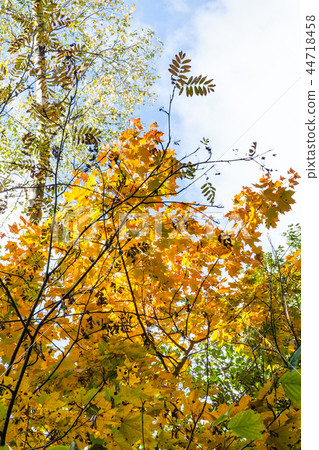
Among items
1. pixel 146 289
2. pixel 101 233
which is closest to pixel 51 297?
pixel 101 233

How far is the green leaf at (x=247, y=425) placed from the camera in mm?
1024

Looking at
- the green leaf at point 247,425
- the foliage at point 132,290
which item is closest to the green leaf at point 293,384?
the green leaf at point 247,425

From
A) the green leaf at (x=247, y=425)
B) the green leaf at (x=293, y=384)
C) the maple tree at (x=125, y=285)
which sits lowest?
the green leaf at (x=247, y=425)

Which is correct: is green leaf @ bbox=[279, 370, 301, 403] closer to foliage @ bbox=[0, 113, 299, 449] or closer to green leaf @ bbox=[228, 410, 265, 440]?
green leaf @ bbox=[228, 410, 265, 440]

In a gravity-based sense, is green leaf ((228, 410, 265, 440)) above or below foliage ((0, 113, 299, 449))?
below

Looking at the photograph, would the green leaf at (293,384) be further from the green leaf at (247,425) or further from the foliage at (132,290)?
the foliage at (132,290)

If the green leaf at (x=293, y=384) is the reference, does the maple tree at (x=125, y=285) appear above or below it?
above

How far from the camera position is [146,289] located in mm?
3131

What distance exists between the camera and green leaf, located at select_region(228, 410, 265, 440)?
3.36ft

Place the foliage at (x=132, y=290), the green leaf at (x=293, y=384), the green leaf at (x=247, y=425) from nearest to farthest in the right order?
1. the green leaf at (x=293, y=384)
2. the green leaf at (x=247, y=425)
3. the foliage at (x=132, y=290)

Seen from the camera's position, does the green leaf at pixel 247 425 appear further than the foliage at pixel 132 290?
No

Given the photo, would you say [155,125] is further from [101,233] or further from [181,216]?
[101,233]

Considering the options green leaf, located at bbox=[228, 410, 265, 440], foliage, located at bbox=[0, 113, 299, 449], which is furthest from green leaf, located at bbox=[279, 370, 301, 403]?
foliage, located at bbox=[0, 113, 299, 449]

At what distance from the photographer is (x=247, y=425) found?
1.04m
